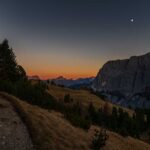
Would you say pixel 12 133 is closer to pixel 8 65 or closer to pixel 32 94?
pixel 32 94

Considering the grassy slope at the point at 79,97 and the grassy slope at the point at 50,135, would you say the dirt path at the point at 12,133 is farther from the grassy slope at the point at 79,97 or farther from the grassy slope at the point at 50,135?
the grassy slope at the point at 79,97

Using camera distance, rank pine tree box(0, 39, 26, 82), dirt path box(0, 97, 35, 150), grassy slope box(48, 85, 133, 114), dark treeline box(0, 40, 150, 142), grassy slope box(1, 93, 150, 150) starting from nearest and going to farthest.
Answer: dirt path box(0, 97, 35, 150), grassy slope box(1, 93, 150, 150), dark treeline box(0, 40, 150, 142), pine tree box(0, 39, 26, 82), grassy slope box(48, 85, 133, 114)

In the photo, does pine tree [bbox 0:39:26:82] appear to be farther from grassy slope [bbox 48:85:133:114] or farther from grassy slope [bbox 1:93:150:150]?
grassy slope [bbox 48:85:133:114]

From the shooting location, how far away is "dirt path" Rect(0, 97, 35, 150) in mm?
22859

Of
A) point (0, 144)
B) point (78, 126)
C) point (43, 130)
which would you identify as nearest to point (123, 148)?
point (78, 126)

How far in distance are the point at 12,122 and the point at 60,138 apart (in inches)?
198

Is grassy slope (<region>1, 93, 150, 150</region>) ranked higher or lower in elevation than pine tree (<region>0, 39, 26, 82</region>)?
lower

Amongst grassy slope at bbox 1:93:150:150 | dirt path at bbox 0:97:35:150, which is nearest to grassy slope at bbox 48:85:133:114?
grassy slope at bbox 1:93:150:150

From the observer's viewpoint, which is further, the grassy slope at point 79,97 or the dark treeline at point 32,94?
the grassy slope at point 79,97

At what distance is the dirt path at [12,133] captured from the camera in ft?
75.0

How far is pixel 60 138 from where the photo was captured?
27172 mm

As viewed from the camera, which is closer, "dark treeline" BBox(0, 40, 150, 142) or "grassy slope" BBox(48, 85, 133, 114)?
"dark treeline" BBox(0, 40, 150, 142)

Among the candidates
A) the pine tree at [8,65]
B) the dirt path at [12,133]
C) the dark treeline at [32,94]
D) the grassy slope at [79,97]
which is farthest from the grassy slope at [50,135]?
the grassy slope at [79,97]

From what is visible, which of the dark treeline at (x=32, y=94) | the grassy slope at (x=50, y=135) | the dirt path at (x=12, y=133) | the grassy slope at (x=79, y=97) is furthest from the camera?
the grassy slope at (x=79, y=97)
